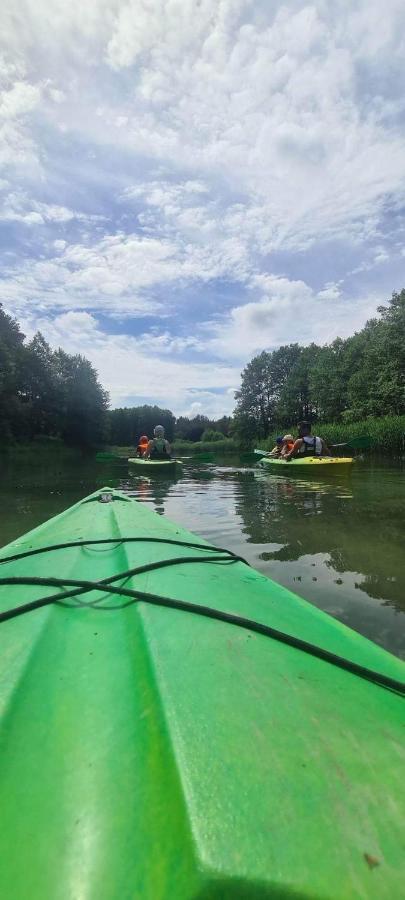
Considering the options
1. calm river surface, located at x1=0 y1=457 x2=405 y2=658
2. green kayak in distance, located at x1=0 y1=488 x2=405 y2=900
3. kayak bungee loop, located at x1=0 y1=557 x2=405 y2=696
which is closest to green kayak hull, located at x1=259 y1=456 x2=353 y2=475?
calm river surface, located at x1=0 y1=457 x2=405 y2=658

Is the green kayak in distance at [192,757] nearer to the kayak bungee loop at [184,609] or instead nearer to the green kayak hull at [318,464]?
the kayak bungee loop at [184,609]

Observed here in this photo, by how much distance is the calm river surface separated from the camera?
117 inches

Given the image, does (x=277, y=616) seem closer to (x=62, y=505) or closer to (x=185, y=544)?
(x=185, y=544)

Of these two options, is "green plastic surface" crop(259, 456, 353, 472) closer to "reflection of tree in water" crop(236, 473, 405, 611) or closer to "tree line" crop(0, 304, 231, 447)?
"reflection of tree in water" crop(236, 473, 405, 611)

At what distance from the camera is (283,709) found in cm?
105

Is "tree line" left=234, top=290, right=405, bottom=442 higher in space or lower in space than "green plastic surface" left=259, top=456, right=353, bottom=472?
higher

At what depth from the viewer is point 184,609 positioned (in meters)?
1.61

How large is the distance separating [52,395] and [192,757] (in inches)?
2006

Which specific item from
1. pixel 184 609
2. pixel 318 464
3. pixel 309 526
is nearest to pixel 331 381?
pixel 318 464

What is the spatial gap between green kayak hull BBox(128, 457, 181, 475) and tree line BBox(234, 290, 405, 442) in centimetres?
2515

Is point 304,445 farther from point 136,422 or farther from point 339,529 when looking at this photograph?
point 136,422

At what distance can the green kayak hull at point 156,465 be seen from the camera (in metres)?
12.0

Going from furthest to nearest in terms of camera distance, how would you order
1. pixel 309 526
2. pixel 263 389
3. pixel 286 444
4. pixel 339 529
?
pixel 263 389 → pixel 286 444 → pixel 309 526 → pixel 339 529

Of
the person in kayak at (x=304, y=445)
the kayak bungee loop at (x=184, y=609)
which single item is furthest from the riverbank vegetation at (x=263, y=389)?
the kayak bungee loop at (x=184, y=609)
